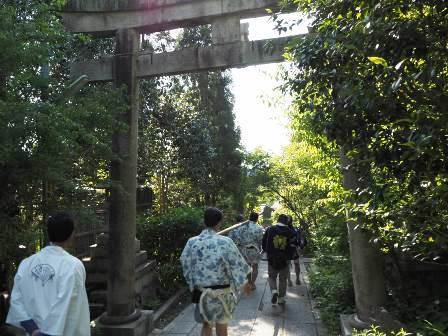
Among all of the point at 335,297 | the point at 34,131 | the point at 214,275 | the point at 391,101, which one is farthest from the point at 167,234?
the point at 391,101

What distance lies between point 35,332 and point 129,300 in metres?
3.73

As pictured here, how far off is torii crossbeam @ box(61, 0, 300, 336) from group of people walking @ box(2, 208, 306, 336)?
2.00m

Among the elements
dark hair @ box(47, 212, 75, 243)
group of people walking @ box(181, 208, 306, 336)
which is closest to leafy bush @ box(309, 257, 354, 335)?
group of people walking @ box(181, 208, 306, 336)

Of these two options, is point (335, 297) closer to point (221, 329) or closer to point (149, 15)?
point (221, 329)

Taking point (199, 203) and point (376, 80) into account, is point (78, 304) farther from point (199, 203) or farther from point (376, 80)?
point (199, 203)

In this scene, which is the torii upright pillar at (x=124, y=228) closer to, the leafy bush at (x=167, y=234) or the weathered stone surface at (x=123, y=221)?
the weathered stone surface at (x=123, y=221)

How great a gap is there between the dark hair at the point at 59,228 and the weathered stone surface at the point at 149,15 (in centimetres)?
455

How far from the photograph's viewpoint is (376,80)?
3.34 meters

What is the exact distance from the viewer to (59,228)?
10.9 feet

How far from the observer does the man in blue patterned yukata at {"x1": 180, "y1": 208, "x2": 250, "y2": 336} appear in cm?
487

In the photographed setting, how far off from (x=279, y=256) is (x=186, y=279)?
341 cm

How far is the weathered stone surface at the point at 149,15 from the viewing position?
6812mm

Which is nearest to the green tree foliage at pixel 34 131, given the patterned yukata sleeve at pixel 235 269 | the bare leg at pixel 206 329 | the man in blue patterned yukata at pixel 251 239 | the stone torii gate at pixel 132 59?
the stone torii gate at pixel 132 59

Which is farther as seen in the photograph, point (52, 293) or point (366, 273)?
point (366, 273)
